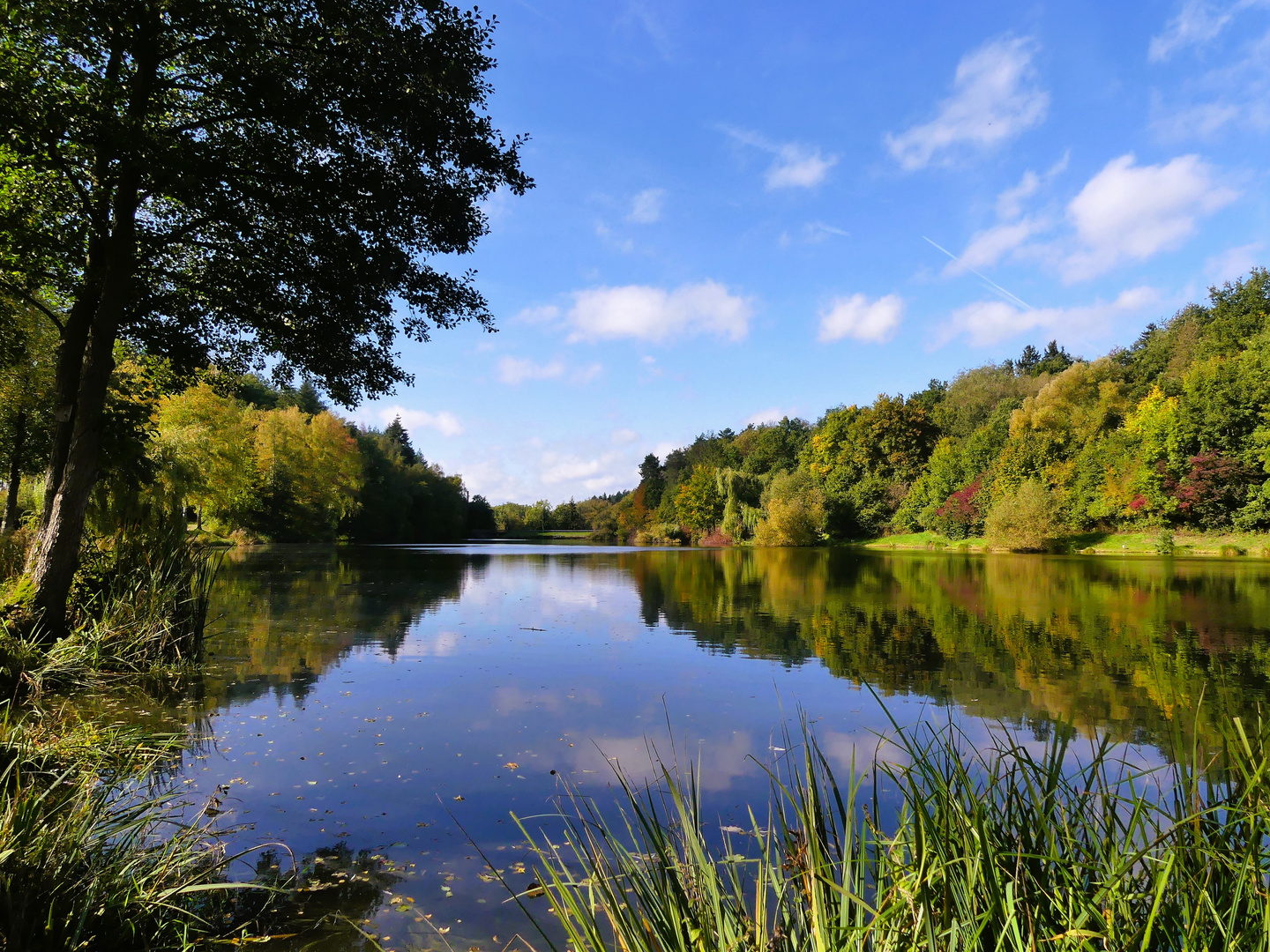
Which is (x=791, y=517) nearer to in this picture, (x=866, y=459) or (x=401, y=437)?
(x=866, y=459)

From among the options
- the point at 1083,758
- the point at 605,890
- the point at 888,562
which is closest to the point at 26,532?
the point at 605,890

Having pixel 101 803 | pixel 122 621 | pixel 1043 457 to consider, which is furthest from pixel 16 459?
pixel 1043 457

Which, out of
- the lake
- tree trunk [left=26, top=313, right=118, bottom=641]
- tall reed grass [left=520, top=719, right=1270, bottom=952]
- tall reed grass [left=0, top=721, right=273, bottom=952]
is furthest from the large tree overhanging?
tall reed grass [left=520, top=719, right=1270, bottom=952]

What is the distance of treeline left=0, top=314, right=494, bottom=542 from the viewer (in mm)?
9172

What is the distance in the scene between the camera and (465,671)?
9.02 metres

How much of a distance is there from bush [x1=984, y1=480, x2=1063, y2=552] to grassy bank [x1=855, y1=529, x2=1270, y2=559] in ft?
5.87

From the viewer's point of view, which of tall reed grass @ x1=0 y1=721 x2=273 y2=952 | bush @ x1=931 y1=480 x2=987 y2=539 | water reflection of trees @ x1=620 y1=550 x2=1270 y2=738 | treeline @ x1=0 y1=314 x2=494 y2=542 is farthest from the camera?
bush @ x1=931 y1=480 x2=987 y2=539

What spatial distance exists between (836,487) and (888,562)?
86.9 ft

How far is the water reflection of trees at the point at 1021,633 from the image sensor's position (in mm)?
7676

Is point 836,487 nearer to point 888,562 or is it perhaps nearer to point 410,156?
point 888,562

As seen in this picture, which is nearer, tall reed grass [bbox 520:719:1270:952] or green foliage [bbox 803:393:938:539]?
tall reed grass [bbox 520:719:1270:952]

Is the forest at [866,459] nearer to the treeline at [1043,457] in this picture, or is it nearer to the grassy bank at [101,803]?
the treeline at [1043,457]

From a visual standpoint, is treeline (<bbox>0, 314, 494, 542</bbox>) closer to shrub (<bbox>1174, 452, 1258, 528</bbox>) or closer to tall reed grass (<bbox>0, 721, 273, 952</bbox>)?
tall reed grass (<bbox>0, 721, 273, 952</bbox>)

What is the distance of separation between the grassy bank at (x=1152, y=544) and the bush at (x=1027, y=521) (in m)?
1.79
